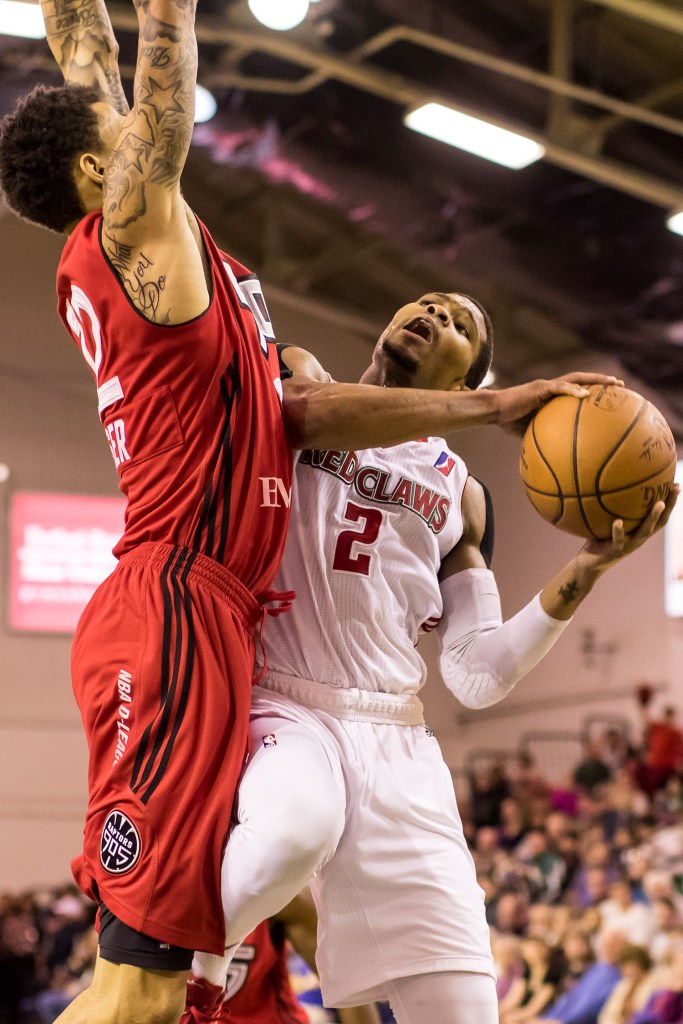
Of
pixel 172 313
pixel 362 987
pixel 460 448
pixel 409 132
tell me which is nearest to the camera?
pixel 172 313

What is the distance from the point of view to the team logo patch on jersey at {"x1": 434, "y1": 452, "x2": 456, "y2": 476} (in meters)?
3.46

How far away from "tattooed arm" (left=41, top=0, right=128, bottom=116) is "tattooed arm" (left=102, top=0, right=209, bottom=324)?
0.44 metres

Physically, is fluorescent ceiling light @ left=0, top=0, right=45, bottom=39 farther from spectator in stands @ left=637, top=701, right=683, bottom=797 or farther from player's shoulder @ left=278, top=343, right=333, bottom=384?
spectator in stands @ left=637, top=701, right=683, bottom=797

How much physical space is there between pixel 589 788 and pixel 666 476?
34.6 ft

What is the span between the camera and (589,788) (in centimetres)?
1286

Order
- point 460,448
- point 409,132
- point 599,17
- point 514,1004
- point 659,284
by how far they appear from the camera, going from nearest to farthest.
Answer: point 514,1004, point 599,17, point 409,132, point 659,284, point 460,448

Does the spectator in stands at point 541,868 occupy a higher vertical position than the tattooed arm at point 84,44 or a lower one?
lower

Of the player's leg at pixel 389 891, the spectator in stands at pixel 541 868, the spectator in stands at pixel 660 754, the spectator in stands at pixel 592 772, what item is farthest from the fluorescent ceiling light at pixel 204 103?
the player's leg at pixel 389 891

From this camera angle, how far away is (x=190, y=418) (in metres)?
2.76

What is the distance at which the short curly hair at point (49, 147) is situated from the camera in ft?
9.35

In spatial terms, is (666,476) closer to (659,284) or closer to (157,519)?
(157,519)

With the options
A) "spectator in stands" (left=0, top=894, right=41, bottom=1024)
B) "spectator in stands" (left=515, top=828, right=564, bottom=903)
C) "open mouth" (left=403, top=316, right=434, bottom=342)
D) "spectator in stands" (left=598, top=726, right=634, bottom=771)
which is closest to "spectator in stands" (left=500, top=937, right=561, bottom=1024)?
"spectator in stands" (left=515, top=828, right=564, bottom=903)

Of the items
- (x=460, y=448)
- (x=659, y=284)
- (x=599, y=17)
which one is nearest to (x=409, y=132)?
(x=599, y=17)

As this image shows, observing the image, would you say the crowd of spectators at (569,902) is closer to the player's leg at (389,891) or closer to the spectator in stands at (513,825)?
the spectator in stands at (513,825)
